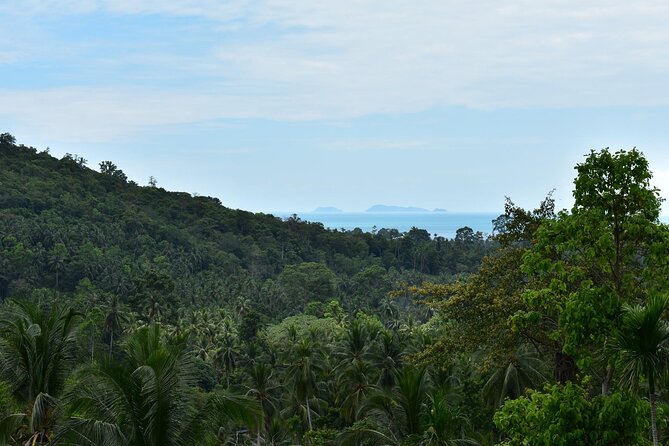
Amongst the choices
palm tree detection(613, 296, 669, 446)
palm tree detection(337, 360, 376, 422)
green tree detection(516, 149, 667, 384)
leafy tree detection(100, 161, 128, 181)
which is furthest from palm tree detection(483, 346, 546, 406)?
leafy tree detection(100, 161, 128, 181)

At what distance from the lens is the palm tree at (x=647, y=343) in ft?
32.6

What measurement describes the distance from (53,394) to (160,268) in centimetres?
9636

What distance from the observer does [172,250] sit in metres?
119

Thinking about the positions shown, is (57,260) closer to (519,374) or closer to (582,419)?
(519,374)

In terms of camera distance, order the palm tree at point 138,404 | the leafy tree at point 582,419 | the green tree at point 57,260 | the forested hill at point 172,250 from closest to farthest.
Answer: the leafy tree at point 582,419
the palm tree at point 138,404
the forested hill at point 172,250
the green tree at point 57,260

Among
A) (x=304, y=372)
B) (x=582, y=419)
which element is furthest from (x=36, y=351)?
(x=304, y=372)

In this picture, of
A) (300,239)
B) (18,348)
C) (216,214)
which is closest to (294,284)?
(300,239)

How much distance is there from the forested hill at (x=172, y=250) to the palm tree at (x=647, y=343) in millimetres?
59843

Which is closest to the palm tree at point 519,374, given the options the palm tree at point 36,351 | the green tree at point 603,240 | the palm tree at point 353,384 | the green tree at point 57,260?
the green tree at point 603,240

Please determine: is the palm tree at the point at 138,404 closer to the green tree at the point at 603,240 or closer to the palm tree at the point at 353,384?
the green tree at the point at 603,240

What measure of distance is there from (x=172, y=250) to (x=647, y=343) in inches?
4450

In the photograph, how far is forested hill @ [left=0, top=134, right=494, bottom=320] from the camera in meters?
95.1

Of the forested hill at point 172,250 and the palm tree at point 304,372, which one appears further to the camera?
the forested hill at point 172,250

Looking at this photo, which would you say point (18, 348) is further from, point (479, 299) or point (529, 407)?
point (479, 299)
